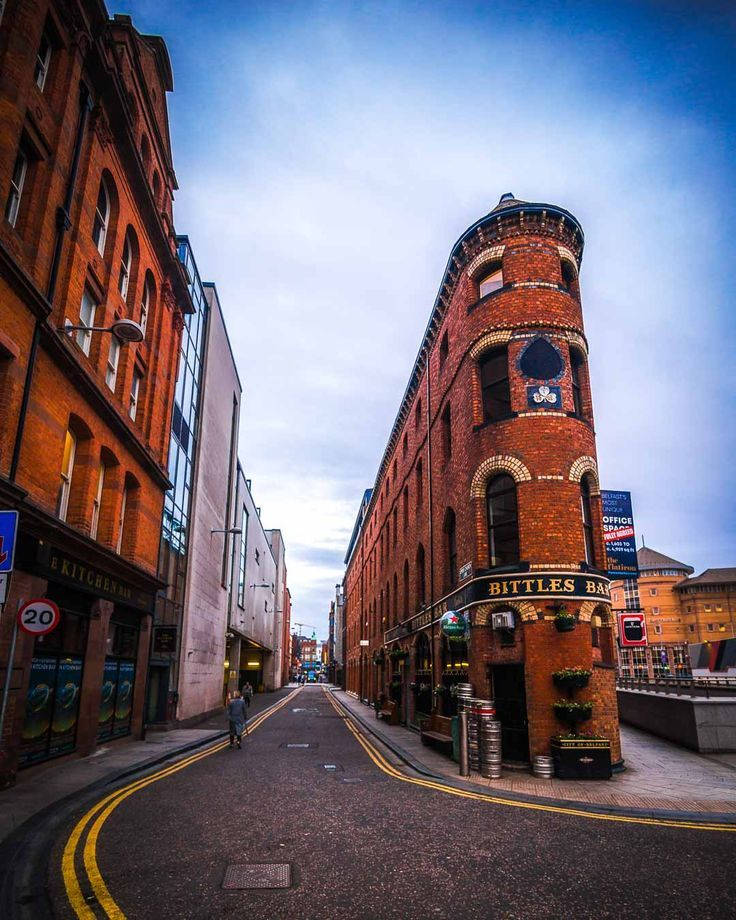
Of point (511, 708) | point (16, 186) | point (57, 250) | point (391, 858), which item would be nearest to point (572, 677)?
point (511, 708)

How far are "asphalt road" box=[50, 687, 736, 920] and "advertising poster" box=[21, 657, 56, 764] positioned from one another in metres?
3.02

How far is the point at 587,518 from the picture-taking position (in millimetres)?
16062

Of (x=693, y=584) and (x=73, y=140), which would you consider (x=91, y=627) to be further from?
(x=693, y=584)

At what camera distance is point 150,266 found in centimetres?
1952

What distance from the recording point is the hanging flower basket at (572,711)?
12.7 metres

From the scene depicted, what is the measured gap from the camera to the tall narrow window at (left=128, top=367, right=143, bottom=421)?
18.6 metres

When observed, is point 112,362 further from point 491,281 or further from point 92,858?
point 92,858

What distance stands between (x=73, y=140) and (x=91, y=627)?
11619mm

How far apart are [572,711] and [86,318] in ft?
49.7

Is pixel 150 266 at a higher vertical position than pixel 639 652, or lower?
higher

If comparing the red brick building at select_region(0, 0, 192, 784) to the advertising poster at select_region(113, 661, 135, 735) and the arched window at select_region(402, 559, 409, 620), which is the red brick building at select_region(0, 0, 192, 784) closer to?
the advertising poster at select_region(113, 661, 135, 735)

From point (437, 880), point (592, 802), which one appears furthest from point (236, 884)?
point (592, 802)

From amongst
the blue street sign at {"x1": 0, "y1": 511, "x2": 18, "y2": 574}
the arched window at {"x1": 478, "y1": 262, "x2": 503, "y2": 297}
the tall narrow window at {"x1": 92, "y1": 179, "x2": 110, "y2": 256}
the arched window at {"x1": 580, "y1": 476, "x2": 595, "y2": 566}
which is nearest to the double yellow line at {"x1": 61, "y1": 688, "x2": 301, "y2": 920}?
the blue street sign at {"x1": 0, "y1": 511, "x2": 18, "y2": 574}

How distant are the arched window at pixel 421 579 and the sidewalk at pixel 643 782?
684cm
